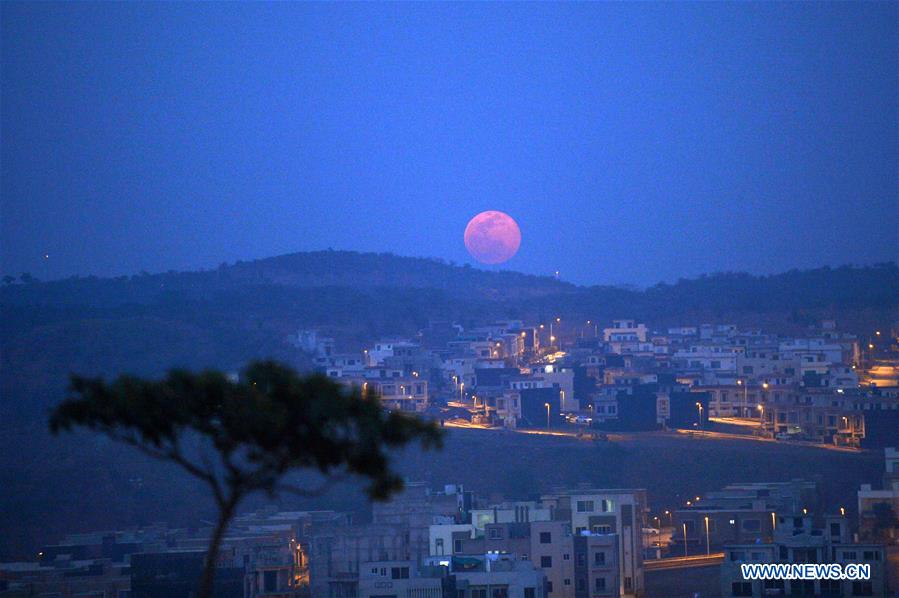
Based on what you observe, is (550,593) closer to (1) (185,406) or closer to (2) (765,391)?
(1) (185,406)

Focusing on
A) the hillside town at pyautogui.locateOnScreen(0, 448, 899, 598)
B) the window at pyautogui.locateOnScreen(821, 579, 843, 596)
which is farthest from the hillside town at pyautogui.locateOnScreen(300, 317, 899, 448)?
the window at pyautogui.locateOnScreen(821, 579, 843, 596)

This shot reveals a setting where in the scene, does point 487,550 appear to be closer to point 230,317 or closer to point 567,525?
point 567,525

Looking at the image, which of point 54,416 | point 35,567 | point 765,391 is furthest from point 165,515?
point 54,416

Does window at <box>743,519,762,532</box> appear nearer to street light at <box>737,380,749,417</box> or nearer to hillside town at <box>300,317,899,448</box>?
hillside town at <box>300,317,899,448</box>

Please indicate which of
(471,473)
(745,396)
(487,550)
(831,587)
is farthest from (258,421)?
(745,396)

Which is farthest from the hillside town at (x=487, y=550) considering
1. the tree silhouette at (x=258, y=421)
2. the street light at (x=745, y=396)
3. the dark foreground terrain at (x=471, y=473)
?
the street light at (x=745, y=396)

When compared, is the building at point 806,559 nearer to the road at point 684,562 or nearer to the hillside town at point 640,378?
the road at point 684,562

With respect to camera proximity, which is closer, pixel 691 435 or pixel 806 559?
pixel 806 559
